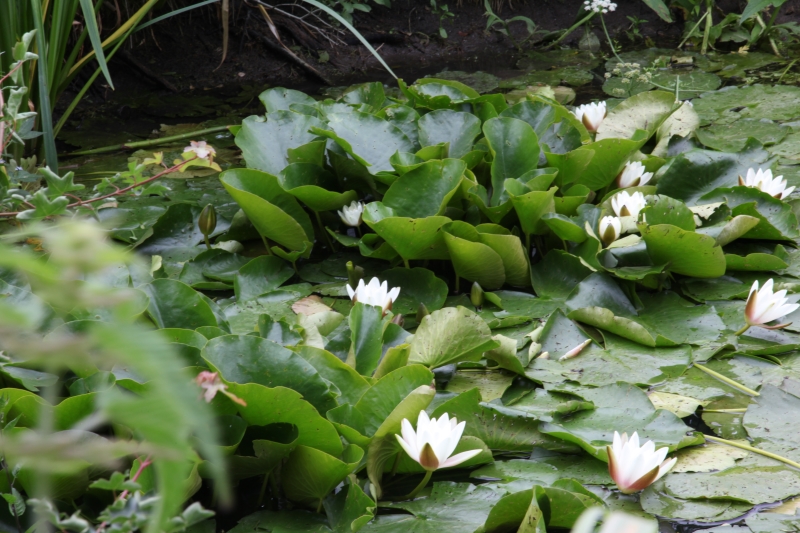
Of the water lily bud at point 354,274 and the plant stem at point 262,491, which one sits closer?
the plant stem at point 262,491

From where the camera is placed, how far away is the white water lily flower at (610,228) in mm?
1631

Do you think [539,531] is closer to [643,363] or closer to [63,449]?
[643,363]

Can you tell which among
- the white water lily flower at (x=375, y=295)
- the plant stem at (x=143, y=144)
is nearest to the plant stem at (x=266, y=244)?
the white water lily flower at (x=375, y=295)

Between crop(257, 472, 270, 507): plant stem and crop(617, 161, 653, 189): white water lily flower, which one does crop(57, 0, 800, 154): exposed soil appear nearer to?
crop(617, 161, 653, 189): white water lily flower

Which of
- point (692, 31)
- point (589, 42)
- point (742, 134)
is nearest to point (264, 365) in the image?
point (742, 134)

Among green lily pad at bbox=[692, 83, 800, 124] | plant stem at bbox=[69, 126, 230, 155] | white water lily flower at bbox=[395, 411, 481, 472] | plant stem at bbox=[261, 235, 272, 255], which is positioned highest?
white water lily flower at bbox=[395, 411, 481, 472]

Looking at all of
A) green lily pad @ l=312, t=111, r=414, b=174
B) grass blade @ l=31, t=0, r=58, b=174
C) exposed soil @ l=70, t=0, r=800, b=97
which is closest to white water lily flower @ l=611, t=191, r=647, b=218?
green lily pad @ l=312, t=111, r=414, b=174

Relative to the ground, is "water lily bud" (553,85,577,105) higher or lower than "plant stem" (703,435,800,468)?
higher

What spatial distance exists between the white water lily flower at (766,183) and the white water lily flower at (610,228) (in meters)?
0.46

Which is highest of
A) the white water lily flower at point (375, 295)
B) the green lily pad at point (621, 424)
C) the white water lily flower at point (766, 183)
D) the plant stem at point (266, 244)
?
the white water lily flower at point (766, 183)

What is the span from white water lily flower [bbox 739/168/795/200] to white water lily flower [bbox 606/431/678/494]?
3.47 ft

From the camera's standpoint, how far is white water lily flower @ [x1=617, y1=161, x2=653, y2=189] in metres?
1.91

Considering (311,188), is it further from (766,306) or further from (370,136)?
(766,306)

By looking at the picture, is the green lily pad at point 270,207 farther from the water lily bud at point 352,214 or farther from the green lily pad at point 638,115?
the green lily pad at point 638,115
